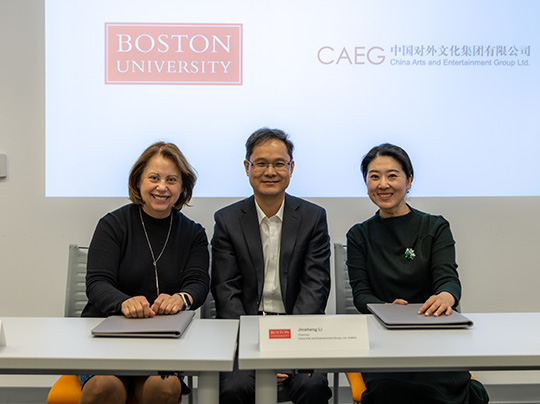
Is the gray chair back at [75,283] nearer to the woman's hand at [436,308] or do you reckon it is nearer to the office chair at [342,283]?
the office chair at [342,283]

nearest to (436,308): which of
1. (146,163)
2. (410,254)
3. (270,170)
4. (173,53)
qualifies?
(410,254)

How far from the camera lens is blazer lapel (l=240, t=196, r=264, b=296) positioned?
6.42ft

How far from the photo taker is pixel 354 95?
8.79ft

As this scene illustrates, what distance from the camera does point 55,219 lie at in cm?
271

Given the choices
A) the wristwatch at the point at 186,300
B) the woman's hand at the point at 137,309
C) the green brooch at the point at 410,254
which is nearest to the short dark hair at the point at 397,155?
the green brooch at the point at 410,254

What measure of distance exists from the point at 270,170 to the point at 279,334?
838 millimetres

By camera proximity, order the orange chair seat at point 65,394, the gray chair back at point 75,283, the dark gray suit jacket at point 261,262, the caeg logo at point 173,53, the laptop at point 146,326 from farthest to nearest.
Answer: the caeg logo at point 173,53
the gray chair back at point 75,283
the dark gray suit jacket at point 261,262
the orange chair seat at point 65,394
the laptop at point 146,326

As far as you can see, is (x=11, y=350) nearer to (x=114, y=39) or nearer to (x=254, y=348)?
(x=254, y=348)

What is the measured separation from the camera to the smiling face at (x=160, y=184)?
1.91m

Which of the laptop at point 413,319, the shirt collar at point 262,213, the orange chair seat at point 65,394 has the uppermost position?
the shirt collar at point 262,213

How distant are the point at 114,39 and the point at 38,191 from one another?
92cm

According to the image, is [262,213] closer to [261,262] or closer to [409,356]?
[261,262]

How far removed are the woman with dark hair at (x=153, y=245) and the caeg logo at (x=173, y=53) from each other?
0.83 m

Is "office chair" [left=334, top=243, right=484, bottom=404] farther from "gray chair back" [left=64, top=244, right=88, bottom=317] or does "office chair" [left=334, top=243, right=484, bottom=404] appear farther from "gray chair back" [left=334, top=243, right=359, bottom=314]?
"gray chair back" [left=64, top=244, right=88, bottom=317]
